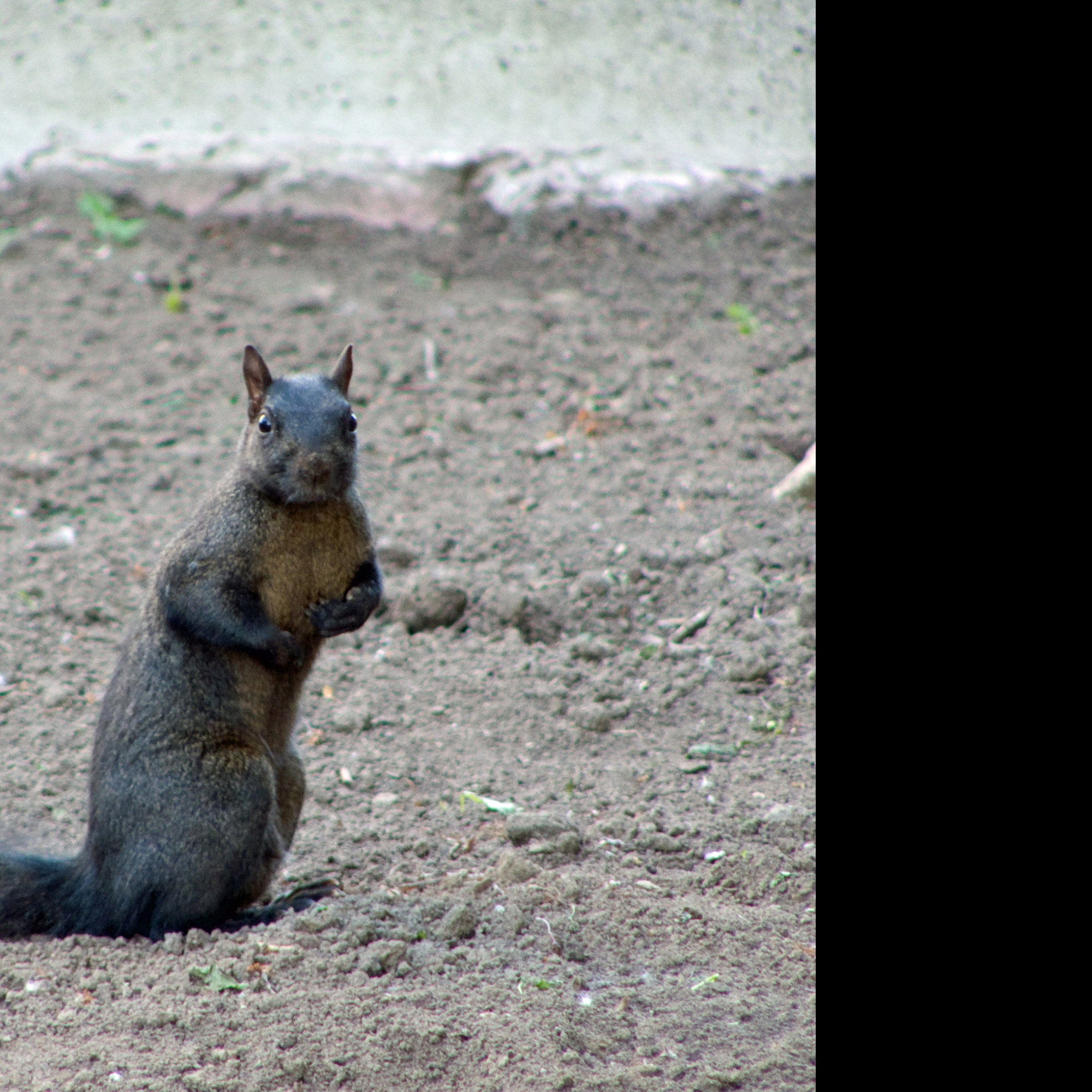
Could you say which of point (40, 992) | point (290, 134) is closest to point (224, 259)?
point (290, 134)

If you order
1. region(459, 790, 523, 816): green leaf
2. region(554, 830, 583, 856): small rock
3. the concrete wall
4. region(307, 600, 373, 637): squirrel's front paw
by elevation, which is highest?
the concrete wall

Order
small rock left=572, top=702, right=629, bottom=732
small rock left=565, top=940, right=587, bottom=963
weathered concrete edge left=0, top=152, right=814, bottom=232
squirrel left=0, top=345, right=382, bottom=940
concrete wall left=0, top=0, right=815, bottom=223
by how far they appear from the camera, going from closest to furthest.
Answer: small rock left=565, top=940, right=587, bottom=963
squirrel left=0, top=345, right=382, bottom=940
small rock left=572, top=702, right=629, bottom=732
weathered concrete edge left=0, top=152, right=814, bottom=232
concrete wall left=0, top=0, right=815, bottom=223

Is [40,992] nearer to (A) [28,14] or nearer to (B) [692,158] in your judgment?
A: (B) [692,158]

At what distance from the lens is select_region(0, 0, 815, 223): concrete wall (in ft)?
27.3

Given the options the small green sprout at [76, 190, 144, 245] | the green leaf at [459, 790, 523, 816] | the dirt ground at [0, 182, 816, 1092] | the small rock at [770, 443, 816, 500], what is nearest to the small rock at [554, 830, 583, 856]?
the dirt ground at [0, 182, 816, 1092]

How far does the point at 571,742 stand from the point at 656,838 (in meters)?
0.73

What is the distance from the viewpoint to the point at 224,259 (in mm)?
8227

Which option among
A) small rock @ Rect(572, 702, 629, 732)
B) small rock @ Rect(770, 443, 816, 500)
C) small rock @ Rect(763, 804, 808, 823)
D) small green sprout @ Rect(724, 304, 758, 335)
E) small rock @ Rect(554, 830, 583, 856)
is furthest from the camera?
small green sprout @ Rect(724, 304, 758, 335)

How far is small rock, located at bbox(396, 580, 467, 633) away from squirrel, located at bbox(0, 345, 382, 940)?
1.44 m

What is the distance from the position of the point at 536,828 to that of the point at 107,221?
6093mm

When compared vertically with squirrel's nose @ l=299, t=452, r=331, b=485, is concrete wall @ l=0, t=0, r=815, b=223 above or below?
above

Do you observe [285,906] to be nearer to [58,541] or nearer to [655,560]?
[655,560]

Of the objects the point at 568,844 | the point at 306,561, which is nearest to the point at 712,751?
the point at 568,844

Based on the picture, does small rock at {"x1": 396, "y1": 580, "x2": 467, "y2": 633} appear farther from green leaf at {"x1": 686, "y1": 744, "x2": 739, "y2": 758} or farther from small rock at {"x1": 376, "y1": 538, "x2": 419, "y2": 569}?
green leaf at {"x1": 686, "y1": 744, "x2": 739, "y2": 758}
